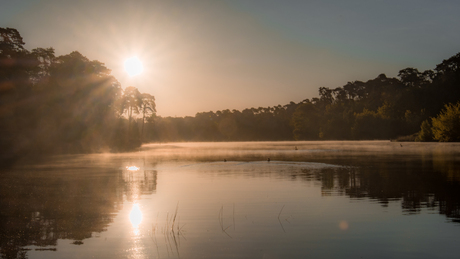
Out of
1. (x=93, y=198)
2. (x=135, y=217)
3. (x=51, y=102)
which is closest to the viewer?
(x=135, y=217)

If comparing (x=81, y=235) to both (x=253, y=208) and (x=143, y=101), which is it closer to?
(x=253, y=208)

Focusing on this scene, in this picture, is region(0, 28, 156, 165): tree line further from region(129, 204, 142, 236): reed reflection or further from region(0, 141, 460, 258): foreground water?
region(129, 204, 142, 236): reed reflection

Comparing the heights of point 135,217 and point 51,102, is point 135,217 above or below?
below

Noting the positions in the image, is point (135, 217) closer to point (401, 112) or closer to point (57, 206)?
point (57, 206)

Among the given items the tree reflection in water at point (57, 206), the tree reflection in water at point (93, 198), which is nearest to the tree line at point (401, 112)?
the tree reflection in water at point (93, 198)

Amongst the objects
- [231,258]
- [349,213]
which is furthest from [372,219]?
[231,258]

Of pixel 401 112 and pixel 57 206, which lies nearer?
pixel 57 206

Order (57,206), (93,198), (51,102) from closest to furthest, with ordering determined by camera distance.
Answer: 1. (57,206)
2. (93,198)
3. (51,102)

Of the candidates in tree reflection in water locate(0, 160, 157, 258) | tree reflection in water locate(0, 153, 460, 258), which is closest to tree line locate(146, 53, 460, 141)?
tree reflection in water locate(0, 153, 460, 258)

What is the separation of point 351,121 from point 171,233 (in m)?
175

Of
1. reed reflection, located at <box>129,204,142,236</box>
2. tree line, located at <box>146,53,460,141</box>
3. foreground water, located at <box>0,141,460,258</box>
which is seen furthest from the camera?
tree line, located at <box>146,53,460,141</box>

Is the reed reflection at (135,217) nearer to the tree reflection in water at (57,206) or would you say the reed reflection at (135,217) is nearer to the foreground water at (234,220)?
the foreground water at (234,220)

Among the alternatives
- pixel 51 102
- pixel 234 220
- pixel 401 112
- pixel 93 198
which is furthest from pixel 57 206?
pixel 401 112

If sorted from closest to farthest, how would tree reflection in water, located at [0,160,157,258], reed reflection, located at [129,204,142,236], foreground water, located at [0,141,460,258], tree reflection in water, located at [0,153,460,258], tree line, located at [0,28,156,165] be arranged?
foreground water, located at [0,141,460,258]
tree reflection in water, located at [0,160,157,258]
tree reflection in water, located at [0,153,460,258]
reed reflection, located at [129,204,142,236]
tree line, located at [0,28,156,165]
